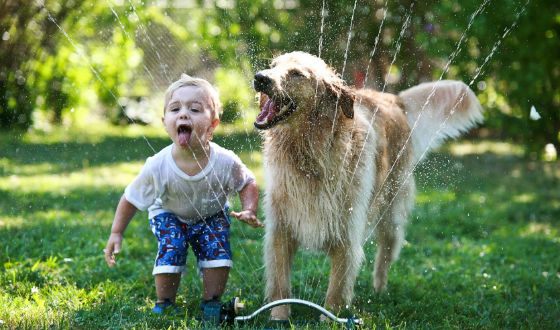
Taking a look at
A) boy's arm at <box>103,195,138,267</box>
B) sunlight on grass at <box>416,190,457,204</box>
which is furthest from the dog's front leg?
sunlight on grass at <box>416,190,457,204</box>

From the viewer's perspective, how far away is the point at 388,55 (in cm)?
1112

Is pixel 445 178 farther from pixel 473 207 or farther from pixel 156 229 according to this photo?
pixel 156 229

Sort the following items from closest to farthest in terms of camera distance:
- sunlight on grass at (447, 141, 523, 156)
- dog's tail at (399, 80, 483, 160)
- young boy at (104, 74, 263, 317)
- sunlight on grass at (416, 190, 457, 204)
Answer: young boy at (104, 74, 263, 317), dog's tail at (399, 80, 483, 160), sunlight on grass at (416, 190, 457, 204), sunlight on grass at (447, 141, 523, 156)

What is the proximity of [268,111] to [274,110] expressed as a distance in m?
0.03

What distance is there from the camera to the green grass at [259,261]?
3.66 m

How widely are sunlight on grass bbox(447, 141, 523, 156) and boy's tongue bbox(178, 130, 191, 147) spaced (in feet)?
27.3

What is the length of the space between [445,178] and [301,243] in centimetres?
570

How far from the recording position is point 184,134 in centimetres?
358

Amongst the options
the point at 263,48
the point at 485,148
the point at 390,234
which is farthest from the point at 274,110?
the point at 485,148

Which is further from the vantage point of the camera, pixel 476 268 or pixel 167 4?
pixel 167 4

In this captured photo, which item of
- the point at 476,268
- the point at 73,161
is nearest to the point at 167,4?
the point at 73,161

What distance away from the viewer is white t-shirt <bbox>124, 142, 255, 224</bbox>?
3697 mm

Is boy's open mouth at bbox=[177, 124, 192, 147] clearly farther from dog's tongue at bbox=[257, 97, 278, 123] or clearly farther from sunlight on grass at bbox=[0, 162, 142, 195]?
sunlight on grass at bbox=[0, 162, 142, 195]

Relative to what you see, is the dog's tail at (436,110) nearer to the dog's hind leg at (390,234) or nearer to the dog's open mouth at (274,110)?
the dog's hind leg at (390,234)
